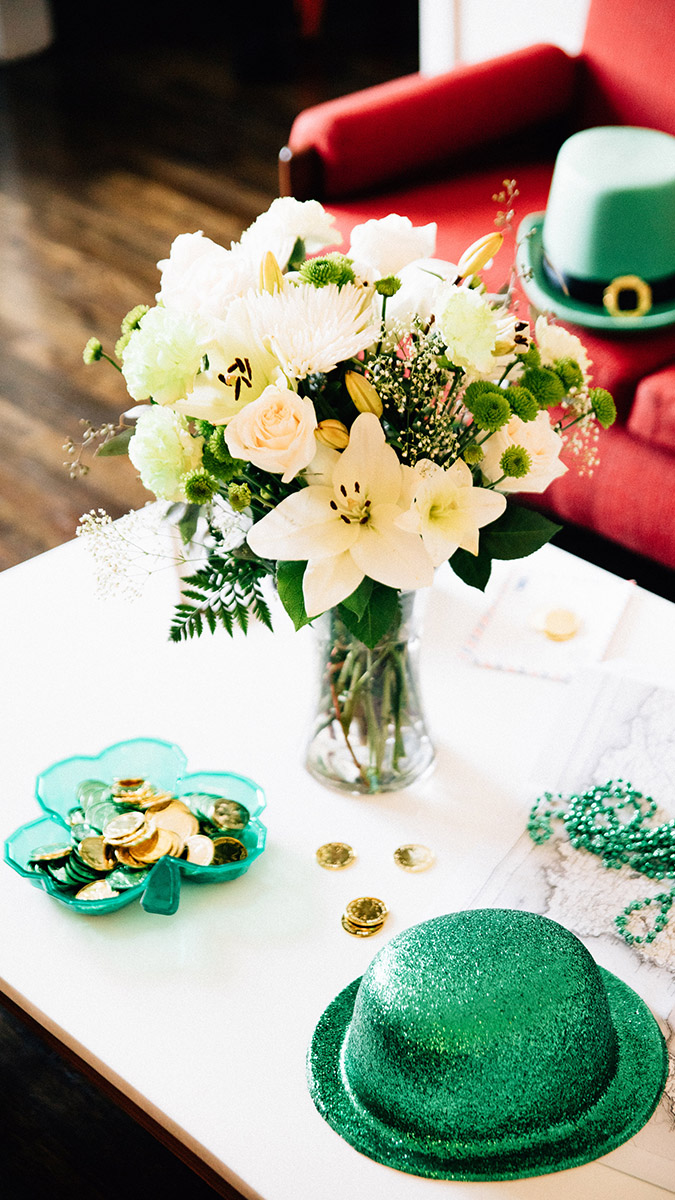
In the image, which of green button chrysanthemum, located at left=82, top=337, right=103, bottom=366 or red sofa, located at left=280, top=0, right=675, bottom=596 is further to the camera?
red sofa, located at left=280, top=0, right=675, bottom=596

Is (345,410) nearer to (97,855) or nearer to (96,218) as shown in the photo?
(97,855)

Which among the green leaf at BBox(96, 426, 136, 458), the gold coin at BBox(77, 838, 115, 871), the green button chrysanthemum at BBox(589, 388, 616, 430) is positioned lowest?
the gold coin at BBox(77, 838, 115, 871)

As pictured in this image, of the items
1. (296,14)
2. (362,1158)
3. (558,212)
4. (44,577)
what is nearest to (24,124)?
(296,14)

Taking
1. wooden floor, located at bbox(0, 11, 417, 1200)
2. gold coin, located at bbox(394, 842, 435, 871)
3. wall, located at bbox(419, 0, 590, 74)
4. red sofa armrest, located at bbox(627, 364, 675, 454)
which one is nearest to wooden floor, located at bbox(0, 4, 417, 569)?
wooden floor, located at bbox(0, 11, 417, 1200)

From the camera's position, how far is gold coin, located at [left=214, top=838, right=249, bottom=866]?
3.69 feet

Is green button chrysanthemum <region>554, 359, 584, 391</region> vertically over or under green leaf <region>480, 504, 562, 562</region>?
over

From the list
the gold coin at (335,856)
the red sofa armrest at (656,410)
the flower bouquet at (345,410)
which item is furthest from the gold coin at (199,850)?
the red sofa armrest at (656,410)

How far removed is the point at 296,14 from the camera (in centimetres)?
429

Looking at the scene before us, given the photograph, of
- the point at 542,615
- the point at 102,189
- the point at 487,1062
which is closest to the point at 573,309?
the point at 542,615

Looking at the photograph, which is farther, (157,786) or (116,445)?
(157,786)

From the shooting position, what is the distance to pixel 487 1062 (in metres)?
0.89

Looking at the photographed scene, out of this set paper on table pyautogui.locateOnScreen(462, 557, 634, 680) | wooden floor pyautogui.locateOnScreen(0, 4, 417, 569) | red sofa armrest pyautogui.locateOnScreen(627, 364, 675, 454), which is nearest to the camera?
paper on table pyautogui.locateOnScreen(462, 557, 634, 680)

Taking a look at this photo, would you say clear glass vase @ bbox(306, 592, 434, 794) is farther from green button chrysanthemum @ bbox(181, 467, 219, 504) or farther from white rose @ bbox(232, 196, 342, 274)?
white rose @ bbox(232, 196, 342, 274)

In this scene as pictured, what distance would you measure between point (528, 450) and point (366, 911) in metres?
0.43
